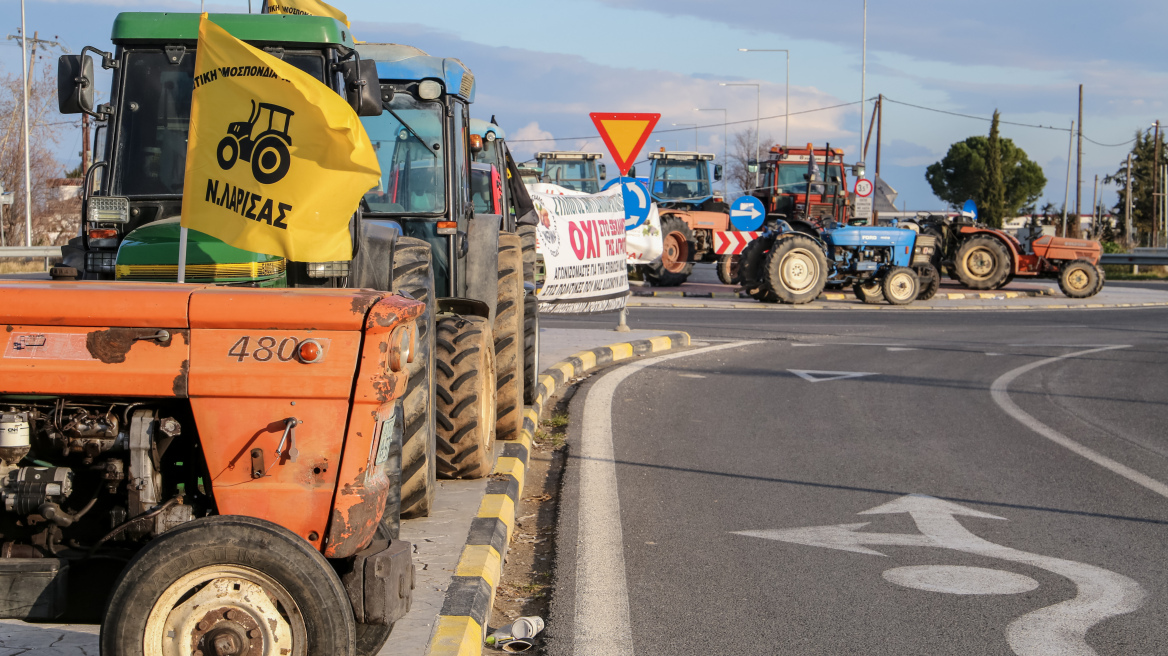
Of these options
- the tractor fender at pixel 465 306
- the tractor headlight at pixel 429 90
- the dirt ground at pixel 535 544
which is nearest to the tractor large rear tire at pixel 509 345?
the dirt ground at pixel 535 544

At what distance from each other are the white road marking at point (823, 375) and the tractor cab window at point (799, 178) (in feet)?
47.0

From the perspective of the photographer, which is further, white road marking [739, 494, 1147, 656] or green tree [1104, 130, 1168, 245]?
green tree [1104, 130, 1168, 245]

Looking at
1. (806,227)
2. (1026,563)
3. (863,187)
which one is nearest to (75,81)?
(1026,563)

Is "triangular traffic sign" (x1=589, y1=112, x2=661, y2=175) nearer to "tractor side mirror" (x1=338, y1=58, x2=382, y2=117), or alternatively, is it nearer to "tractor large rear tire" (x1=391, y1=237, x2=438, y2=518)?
"tractor large rear tire" (x1=391, y1=237, x2=438, y2=518)

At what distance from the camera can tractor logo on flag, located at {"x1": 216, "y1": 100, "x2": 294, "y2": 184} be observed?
4074 millimetres

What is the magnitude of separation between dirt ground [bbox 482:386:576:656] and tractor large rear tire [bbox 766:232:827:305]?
1386cm

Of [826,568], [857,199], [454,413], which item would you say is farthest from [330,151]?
[857,199]

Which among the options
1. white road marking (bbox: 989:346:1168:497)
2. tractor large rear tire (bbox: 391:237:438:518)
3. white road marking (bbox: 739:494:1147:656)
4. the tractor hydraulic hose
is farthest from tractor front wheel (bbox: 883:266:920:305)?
the tractor hydraulic hose

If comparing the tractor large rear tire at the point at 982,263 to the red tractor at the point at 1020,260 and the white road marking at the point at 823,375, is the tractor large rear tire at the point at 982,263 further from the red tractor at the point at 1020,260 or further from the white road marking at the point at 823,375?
the white road marking at the point at 823,375

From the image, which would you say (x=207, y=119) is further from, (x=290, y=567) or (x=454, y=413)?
(x=454, y=413)

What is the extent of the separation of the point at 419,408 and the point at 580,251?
8681mm

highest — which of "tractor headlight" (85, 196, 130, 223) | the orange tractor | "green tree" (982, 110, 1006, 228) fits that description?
"green tree" (982, 110, 1006, 228)

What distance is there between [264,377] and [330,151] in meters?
1.06

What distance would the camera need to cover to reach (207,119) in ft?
13.6
